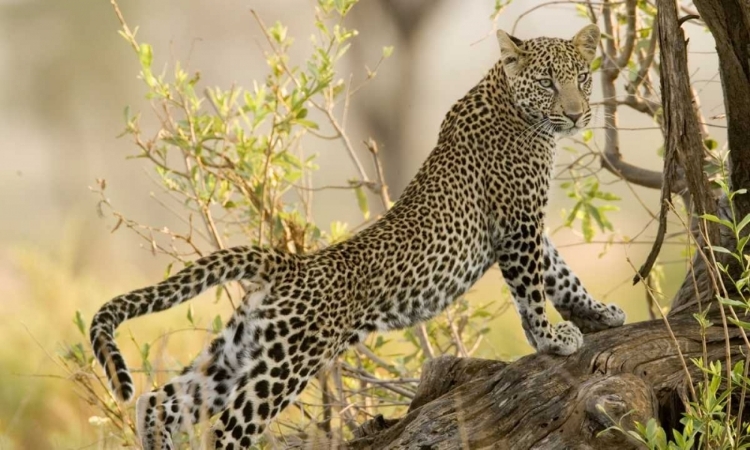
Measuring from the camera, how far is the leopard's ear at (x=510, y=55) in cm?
666

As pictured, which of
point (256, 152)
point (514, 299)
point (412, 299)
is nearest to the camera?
point (412, 299)

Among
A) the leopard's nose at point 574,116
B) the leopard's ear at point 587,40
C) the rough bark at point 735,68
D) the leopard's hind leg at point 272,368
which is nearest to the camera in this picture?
the rough bark at point 735,68

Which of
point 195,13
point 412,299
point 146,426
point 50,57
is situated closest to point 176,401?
point 146,426

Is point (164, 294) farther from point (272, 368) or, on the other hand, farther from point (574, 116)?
point (574, 116)

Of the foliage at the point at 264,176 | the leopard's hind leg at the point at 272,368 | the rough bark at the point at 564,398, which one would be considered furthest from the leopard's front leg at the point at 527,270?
the leopard's hind leg at the point at 272,368

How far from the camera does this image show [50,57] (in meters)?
26.2

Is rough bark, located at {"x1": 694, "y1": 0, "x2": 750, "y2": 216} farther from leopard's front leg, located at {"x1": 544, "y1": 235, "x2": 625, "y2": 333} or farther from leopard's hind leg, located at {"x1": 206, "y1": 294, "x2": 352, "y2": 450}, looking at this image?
leopard's hind leg, located at {"x1": 206, "y1": 294, "x2": 352, "y2": 450}

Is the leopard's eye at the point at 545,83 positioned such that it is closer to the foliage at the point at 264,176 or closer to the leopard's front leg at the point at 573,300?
the leopard's front leg at the point at 573,300

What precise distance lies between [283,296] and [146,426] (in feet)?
3.07

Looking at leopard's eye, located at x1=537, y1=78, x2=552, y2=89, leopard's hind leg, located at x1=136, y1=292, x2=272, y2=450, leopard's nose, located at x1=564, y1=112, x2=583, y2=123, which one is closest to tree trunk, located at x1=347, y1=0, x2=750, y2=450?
leopard's hind leg, located at x1=136, y1=292, x2=272, y2=450

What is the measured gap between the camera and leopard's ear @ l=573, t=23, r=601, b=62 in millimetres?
6762

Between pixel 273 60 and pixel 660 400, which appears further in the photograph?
pixel 273 60

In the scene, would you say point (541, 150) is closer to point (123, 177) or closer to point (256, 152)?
point (256, 152)

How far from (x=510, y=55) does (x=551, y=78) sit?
302 millimetres
